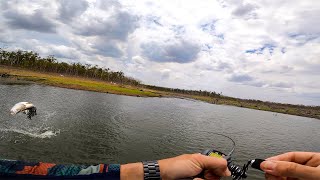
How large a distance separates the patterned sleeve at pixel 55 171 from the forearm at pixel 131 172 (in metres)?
0.04

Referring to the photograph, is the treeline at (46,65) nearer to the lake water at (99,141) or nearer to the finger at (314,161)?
the lake water at (99,141)

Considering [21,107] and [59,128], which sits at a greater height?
[21,107]

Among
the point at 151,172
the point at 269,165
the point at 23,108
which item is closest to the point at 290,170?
the point at 269,165

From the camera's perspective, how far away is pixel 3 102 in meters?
36.5

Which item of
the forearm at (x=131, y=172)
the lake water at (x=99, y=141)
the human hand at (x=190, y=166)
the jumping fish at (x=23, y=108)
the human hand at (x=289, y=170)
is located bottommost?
the lake water at (x=99, y=141)

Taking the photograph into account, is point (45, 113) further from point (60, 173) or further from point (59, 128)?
point (60, 173)

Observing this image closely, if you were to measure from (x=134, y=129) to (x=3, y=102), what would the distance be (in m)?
18.2

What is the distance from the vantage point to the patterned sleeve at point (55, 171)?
2104 mm

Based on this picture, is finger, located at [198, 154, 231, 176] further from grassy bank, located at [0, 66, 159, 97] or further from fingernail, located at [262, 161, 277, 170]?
grassy bank, located at [0, 66, 159, 97]

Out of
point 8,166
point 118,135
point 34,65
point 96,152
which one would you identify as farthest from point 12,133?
point 34,65

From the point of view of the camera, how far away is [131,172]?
2160 millimetres

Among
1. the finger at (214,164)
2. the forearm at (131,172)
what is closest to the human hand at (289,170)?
the finger at (214,164)

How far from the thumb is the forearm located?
3.31 feet

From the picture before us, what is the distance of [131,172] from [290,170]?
126 centimetres
